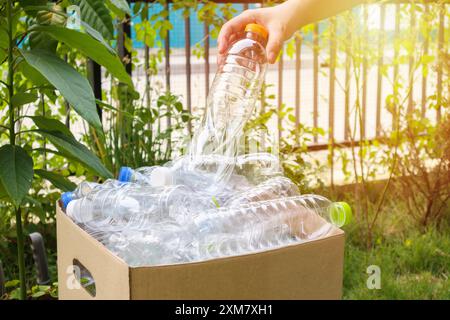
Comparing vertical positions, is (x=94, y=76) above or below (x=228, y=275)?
above

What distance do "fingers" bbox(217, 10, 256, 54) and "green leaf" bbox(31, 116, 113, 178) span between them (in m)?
0.36

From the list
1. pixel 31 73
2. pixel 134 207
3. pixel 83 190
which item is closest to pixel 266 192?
pixel 134 207

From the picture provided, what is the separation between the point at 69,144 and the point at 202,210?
41 cm

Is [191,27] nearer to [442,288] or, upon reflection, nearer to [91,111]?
[442,288]

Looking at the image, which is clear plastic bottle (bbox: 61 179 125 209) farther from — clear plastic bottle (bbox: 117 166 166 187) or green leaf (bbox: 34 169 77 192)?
green leaf (bbox: 34 169 77 192)

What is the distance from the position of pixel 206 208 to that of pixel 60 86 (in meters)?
0.34

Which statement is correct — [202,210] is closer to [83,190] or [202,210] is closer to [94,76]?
[83,190]

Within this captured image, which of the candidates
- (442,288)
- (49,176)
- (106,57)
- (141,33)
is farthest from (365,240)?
(106,57)

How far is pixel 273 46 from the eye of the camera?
1.43m

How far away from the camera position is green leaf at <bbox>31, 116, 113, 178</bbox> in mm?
1485

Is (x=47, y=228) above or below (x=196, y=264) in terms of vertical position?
below

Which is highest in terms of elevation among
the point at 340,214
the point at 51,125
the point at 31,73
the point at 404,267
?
the point at 31,73

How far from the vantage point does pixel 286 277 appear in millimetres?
1104

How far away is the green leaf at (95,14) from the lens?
5.26ft
